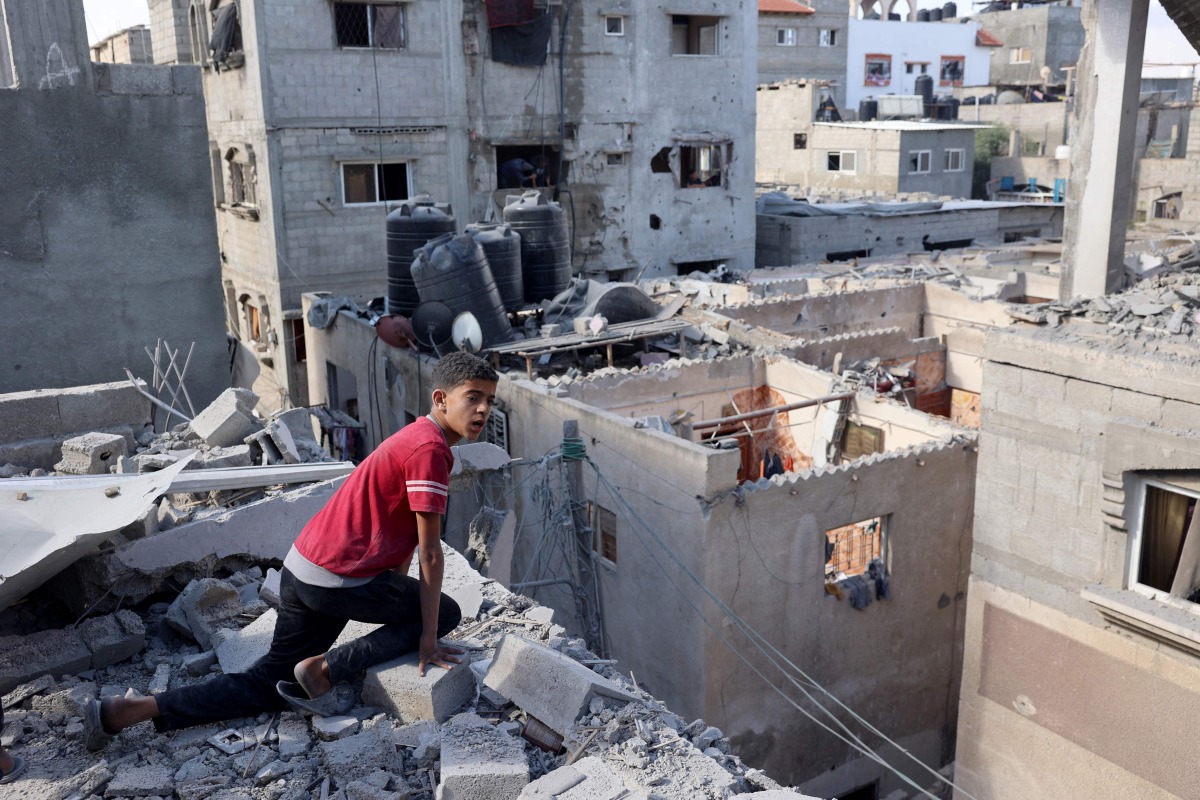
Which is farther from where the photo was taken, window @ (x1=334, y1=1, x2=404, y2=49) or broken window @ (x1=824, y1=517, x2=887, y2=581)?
window @ (x1=334, y1=1, x2=404, y2=49)

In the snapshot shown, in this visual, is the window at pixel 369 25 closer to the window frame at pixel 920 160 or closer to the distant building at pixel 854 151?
the distant building at pixel 854 151

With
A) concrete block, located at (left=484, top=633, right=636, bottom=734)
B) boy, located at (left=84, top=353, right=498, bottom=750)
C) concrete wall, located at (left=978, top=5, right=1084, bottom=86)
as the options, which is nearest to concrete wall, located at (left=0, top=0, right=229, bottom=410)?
boy, located at (left=84, top=353, right=498, bottom=750)

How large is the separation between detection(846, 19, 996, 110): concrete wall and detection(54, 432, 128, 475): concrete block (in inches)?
1900

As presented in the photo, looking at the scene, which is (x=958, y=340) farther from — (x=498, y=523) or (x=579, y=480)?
(x=498, y=523)

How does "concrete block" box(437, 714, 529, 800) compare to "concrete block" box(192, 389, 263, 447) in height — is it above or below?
below

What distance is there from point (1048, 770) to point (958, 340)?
8.22 meters

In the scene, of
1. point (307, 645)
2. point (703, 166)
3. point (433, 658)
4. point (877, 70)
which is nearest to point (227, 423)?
point (307, 645)

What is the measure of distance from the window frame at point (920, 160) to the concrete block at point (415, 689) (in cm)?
3129

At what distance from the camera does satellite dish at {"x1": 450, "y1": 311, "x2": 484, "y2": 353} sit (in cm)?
1414

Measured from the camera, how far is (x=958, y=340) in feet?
51.1

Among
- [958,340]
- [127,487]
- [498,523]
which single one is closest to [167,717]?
[127,487]

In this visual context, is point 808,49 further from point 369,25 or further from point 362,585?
point 362,585

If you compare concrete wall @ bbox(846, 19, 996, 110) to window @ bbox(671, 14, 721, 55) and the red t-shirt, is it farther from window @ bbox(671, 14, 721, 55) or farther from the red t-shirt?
the red t-shirt

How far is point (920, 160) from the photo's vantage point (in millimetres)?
33094
